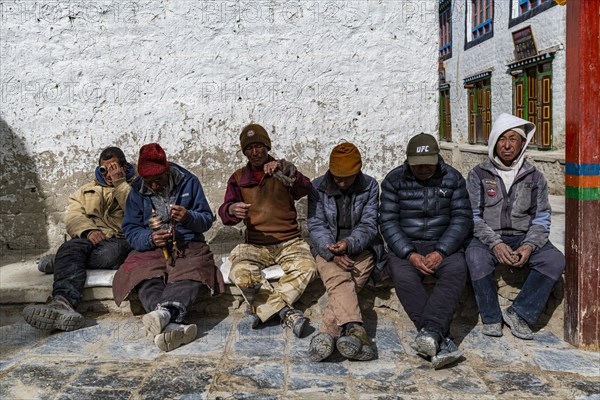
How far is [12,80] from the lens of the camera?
5.60 metres

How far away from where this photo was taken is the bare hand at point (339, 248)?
4.22m

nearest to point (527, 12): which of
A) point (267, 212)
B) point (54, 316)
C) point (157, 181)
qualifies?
point (267, 212)

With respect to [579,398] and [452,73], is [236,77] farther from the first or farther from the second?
[452,73]

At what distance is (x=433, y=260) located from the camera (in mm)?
4203

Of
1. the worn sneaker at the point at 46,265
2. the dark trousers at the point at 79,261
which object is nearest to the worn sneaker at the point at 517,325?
the dark trousers at the point at 79,261

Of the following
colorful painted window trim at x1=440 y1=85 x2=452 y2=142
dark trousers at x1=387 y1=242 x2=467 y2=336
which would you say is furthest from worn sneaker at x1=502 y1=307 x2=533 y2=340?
colorful painted window trim at x1=440 y1=85 x2=452 y2=142

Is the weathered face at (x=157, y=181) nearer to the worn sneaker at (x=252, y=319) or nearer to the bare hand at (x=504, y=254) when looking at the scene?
the worn sneaker at (x=252, y=319)

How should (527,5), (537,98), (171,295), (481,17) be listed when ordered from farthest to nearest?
(481,17), (527,5), (537,98), (171,295)

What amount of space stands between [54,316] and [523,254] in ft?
10.7

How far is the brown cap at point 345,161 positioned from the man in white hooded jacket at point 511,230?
0.92 meters

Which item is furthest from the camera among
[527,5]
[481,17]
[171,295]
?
[481,17]

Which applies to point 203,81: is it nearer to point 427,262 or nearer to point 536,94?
point 427,262

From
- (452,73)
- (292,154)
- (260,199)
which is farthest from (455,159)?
(260,199)

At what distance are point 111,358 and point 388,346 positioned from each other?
1797 mm
